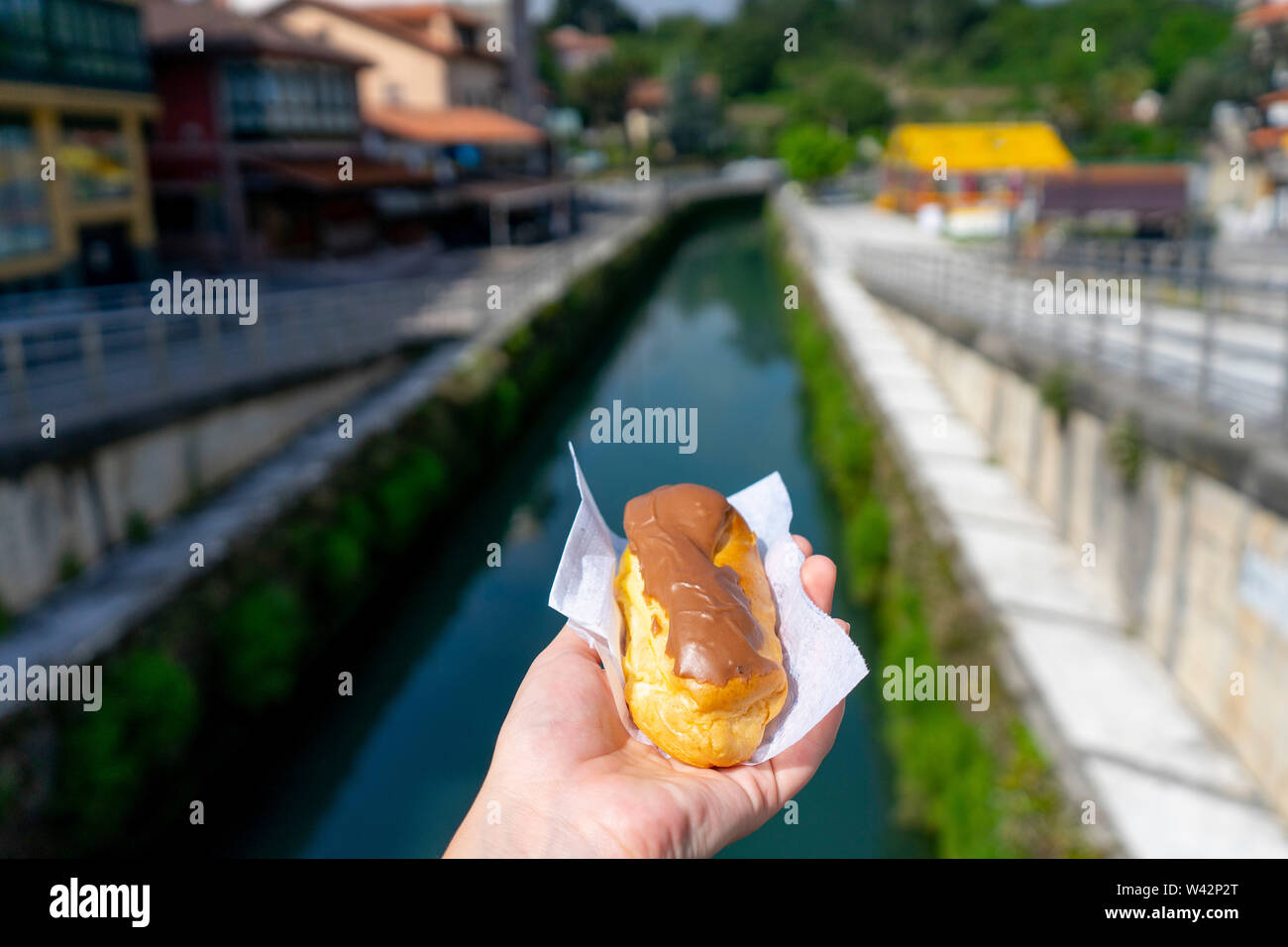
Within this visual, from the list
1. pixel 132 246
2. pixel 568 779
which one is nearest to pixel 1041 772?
pixel 568 779

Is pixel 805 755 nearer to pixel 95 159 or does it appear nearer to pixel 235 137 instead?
pixel 95 159

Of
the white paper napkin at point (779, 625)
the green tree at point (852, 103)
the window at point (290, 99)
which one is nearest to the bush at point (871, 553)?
the white paper napkin at point (779, 625)

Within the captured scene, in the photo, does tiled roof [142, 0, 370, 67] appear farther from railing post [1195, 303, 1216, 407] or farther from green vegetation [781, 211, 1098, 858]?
railing post [1195, 303, 1216, 407]

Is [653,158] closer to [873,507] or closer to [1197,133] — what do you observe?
[1197,133]

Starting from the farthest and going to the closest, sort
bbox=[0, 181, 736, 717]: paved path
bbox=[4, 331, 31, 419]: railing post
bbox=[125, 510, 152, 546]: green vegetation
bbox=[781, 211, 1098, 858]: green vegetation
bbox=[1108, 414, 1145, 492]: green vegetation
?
bbox=[125, 510, 152, 546]: green vegetation, bbox=[4, 331, 31, 419]: railing post, bbox=[1108, 414, 1145, 492]: green vegetation, bbox=[0, 181, 736, 717]: paved path, bbox=[781, 211, 1098, 858]: green vegetation

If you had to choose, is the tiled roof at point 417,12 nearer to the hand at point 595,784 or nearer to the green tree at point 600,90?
the green tree at point 600,90

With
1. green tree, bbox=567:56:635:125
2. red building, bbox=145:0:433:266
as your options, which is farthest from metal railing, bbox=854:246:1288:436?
green tree, bbox=567:56:635:125
